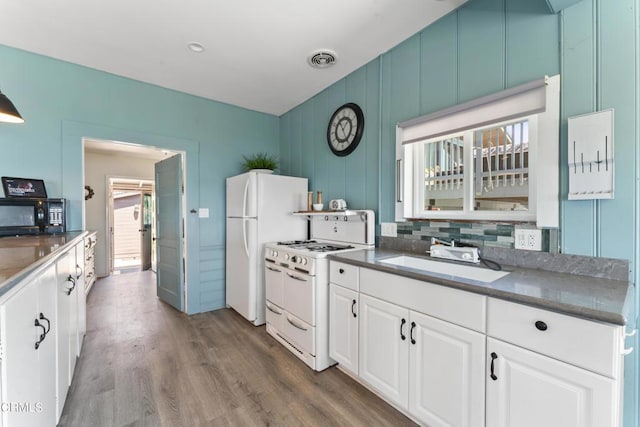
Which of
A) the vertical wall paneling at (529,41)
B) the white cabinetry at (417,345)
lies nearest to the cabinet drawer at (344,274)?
the white cabinetry at (417,345)

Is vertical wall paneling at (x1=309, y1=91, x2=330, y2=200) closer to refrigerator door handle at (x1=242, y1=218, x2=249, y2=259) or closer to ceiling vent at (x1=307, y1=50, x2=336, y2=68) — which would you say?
ceiling vent at (x1=307, y1=50, x2=336, y2=68)

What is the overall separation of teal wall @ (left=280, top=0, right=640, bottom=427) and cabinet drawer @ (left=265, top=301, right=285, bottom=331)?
124 centimetres

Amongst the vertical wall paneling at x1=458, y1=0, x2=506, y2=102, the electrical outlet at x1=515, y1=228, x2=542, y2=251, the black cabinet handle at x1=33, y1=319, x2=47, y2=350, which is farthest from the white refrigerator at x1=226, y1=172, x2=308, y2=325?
the electrical outlet at x1=515, y1=228, x2=542, y2=251

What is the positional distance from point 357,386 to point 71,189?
119 inches

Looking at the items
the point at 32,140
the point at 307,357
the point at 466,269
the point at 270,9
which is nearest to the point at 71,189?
the point at 32,140

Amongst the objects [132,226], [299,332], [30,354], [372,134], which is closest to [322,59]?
[372,134]

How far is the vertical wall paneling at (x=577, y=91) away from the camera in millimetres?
1360

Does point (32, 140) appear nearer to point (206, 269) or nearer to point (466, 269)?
point (206, 269)

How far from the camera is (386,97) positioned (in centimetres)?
238

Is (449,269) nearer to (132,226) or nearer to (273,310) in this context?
(273,310)

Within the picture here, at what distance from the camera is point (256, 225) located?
284 centimetres

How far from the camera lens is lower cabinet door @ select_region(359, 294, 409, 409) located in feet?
5.03

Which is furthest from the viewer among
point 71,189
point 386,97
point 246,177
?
point 246,177

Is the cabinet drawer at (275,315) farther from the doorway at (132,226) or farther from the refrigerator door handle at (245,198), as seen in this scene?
the doorway at (132,226)
